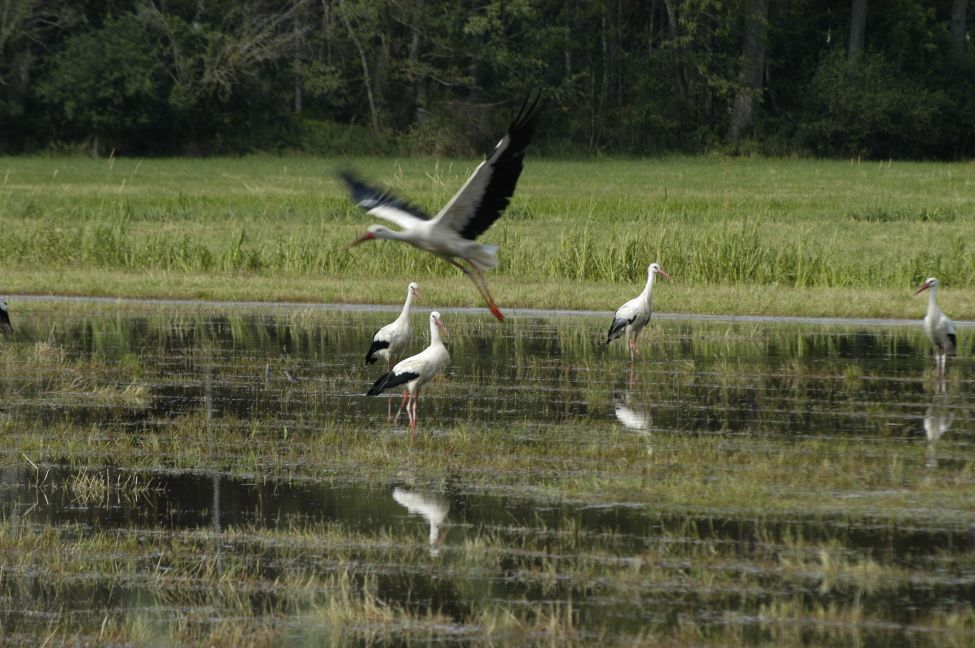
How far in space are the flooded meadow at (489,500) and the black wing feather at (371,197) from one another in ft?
5.26

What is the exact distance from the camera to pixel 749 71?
6175 cm

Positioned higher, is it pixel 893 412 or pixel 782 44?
pixel 782 44

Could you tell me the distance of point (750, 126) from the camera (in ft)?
205

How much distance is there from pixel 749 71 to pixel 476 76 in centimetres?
1078

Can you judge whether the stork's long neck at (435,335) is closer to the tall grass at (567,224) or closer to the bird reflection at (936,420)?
the bird reflection at (936,420)

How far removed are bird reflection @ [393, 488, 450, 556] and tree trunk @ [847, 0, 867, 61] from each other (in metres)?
54.1

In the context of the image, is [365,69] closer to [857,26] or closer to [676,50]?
[676,50]

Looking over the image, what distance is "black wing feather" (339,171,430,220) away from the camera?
1509 centimetres

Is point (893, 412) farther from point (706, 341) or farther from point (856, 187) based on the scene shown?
point (856, 187)

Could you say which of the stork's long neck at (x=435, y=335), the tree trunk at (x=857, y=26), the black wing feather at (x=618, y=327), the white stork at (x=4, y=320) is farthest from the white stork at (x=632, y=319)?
the tree trunk at (x=857, y=26)

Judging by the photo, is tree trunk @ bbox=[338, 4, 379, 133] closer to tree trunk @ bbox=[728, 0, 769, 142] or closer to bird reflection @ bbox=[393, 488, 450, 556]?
tree trunk @ bbox=[728, 0, 769, 142]

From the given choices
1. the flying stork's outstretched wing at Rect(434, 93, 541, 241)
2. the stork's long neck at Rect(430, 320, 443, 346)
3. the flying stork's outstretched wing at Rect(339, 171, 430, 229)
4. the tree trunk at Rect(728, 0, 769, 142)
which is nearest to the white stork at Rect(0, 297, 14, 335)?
the flying stork's outstretched wing at Rect(339, 171, 430, 229)

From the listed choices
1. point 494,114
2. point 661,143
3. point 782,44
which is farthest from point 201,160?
point 782,44

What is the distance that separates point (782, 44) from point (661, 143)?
297 inches
